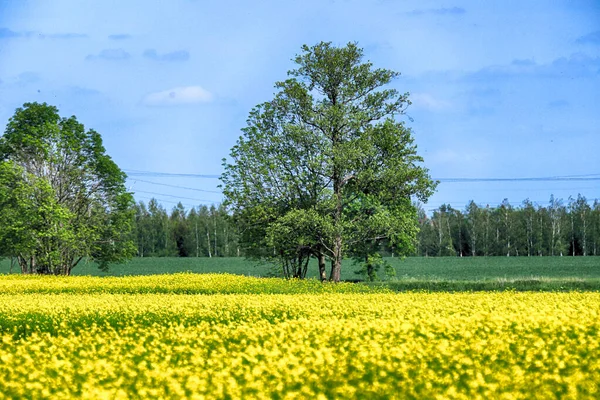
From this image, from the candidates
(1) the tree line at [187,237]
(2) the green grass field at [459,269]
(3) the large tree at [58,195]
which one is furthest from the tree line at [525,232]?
(3) the large tree at [58,195]

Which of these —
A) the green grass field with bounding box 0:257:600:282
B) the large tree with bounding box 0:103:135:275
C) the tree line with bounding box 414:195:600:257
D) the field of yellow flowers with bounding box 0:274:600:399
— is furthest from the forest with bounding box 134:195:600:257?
the field of yellow flowers with bounding box 0:274:600:399

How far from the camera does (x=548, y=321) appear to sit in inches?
516

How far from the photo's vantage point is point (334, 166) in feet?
121

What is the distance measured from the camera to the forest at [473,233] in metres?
116

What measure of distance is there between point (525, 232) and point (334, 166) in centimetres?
8875

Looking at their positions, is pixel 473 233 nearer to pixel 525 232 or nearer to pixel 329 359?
pixel 525 232

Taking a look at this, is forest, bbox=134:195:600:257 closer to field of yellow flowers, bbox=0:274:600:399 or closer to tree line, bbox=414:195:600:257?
tree line, bbox=414:195:600:257

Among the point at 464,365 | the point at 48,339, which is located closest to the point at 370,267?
the point at 48,339

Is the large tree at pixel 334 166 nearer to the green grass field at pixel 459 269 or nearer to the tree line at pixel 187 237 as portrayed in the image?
the green grass field at pixel 459 269

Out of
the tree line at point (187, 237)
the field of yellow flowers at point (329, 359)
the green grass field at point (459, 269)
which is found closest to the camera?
the field of yellow flowers at point (329, 359)

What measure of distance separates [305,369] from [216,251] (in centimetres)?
12149

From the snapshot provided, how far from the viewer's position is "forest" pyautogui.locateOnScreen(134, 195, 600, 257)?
382ft

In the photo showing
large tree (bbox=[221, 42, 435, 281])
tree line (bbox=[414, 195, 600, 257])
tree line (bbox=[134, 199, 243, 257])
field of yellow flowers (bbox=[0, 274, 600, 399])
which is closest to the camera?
field of yellow flowers (bbox=[0, 274, 600, 399])

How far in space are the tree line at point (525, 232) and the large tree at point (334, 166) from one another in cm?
7777
